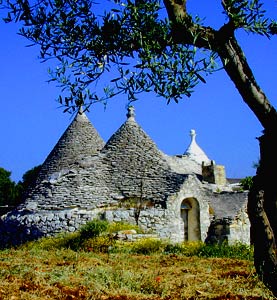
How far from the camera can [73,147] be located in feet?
86.1

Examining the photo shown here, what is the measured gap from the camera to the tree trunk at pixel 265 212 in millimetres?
5949

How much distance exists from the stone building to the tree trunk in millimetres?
15398

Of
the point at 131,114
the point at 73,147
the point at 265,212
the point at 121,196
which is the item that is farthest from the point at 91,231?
the point at 265,212

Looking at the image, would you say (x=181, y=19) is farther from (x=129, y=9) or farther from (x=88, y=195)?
(x=88, y=195)

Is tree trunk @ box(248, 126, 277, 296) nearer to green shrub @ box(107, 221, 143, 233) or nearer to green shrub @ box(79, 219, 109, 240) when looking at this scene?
green shrub @ box(79, 219, 109, 240)

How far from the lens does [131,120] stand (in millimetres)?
26312

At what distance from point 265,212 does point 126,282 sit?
3.12m

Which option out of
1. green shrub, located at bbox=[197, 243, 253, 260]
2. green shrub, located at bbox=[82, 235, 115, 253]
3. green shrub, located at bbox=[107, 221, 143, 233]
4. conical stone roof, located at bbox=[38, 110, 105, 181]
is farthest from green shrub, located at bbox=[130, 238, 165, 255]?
conical stone roof, located at bbox=[38, 110, 105, 181]

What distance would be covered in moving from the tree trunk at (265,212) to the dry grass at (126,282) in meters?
1.42

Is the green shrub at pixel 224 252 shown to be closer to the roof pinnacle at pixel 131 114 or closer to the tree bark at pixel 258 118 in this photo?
the tree bark at pixel 258 118

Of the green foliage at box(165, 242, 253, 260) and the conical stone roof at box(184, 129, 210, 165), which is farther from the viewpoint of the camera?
the conical stone roof at box(184, 129, 210, 165)

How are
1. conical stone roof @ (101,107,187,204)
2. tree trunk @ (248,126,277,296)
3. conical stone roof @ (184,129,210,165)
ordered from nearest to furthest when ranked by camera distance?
tree trunk @ (248,126,277,296), conical stone roof @ (101,107,187,204), conical stone roof @ (184,129,210,165)

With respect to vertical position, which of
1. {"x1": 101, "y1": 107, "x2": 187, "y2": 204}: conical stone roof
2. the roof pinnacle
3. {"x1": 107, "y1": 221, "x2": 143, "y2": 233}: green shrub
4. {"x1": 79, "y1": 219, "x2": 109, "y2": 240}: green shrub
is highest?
the roof pinnacle

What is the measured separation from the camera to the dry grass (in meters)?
7.38
